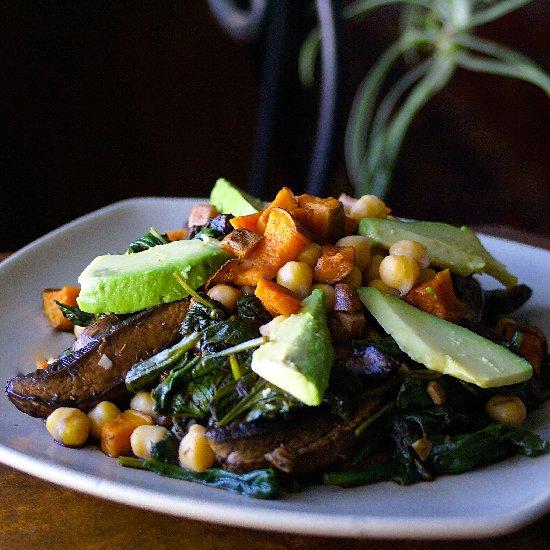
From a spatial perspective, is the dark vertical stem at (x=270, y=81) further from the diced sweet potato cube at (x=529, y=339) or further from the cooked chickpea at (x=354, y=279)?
the cooked chickpea at (x=354, y=279)

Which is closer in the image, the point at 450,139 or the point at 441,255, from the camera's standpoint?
the point at 441,255

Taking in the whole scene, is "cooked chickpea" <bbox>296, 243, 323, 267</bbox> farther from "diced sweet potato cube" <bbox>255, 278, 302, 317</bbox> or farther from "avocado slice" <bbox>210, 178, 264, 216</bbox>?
"avocado slice" <bbox>210, 178, 264, 216</bbox>

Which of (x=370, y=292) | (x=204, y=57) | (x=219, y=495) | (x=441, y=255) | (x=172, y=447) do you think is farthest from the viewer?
(x=204, y=57)

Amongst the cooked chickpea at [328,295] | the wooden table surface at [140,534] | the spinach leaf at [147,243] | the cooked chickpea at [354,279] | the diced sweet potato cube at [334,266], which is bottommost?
the wooden table surface at [140,534]

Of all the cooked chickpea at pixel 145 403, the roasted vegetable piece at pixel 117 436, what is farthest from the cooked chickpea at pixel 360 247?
the roasted vegetable piece at pixel 117 436

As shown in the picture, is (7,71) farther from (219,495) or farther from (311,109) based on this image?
(219,495)

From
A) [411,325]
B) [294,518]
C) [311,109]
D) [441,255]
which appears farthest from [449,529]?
[311,109]
